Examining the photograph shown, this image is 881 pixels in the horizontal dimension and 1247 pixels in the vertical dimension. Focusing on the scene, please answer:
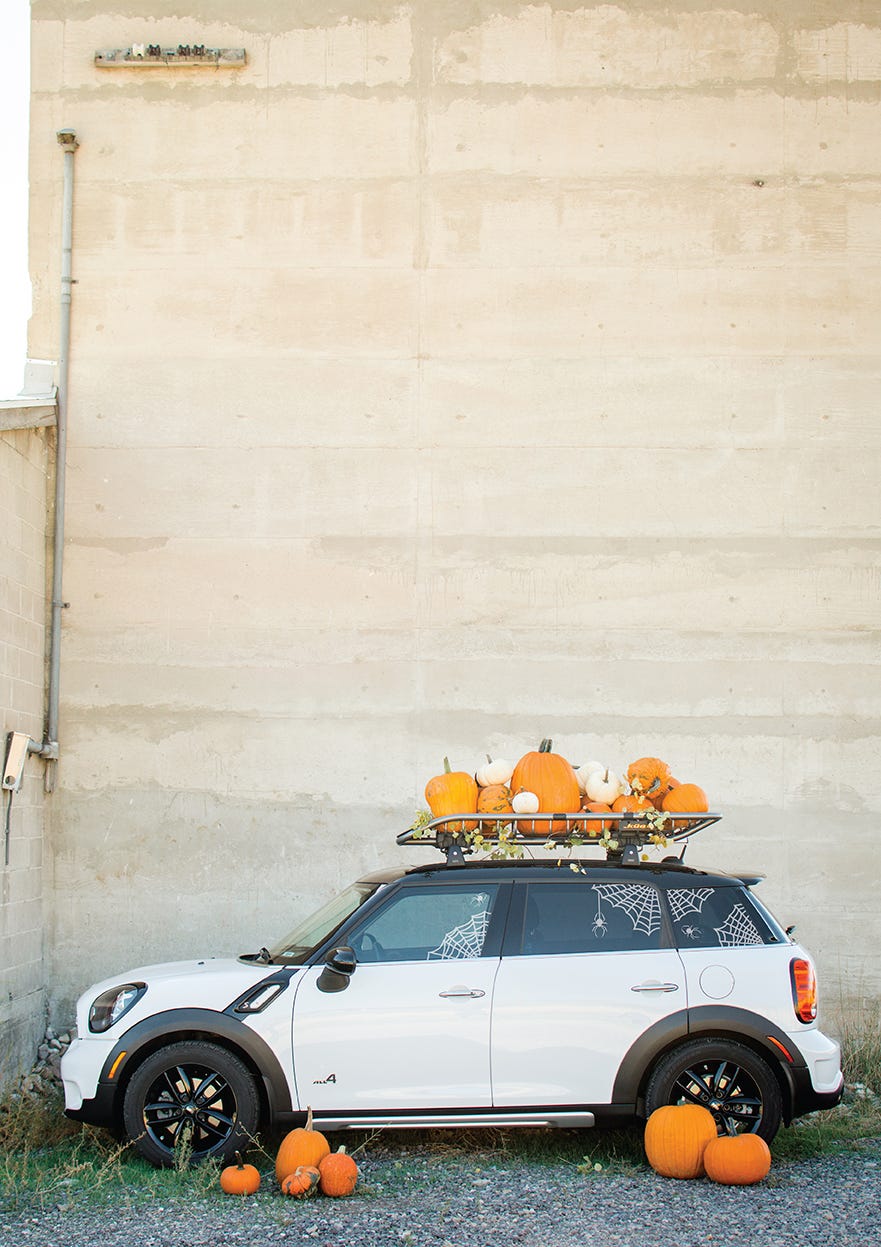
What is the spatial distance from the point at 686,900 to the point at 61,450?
21.1ft

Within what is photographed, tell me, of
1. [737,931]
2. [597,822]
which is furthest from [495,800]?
[737,931]

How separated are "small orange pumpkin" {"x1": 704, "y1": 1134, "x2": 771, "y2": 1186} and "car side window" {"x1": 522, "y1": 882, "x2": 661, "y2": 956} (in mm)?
1036

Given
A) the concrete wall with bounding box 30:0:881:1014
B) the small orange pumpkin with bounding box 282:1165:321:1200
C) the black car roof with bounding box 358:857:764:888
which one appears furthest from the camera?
the concrete wall with bounding box 30:0:881:1014

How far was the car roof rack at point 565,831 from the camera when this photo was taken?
708 cm

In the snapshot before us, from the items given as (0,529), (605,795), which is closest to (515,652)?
(605,795)

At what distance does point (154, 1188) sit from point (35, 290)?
7.47 metres

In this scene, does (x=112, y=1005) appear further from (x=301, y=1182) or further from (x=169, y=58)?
(x=169, y=58)

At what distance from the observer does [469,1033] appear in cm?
659

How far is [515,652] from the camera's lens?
1038 cm

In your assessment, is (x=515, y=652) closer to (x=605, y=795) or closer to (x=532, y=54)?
(x=605, y=795)

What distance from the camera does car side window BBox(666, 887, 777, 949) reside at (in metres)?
6.88

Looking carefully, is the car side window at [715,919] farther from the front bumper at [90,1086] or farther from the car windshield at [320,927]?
the front bumper at [90,1086]

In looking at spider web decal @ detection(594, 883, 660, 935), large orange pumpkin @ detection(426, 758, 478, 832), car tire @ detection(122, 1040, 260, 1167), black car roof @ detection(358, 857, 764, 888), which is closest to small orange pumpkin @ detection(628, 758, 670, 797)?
black car roof @ detection(358, 857, 764, 888)

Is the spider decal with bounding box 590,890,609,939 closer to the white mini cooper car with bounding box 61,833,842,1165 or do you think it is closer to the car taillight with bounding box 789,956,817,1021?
the white mini cooper car with bounding box 61,833,842,1165
